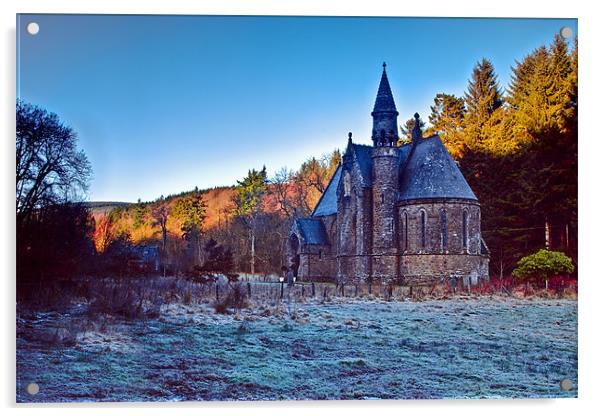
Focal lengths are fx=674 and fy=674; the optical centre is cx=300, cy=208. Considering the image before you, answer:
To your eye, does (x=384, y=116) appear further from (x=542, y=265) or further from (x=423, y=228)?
(x=542, y=265)

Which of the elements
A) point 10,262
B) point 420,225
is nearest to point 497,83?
Result: point 420,225

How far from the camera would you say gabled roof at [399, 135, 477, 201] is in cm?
992

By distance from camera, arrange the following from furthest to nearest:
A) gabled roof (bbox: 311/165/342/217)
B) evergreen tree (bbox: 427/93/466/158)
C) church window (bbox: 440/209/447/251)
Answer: church window (bbox: 440/209/447/251)
gabled roof (bbox: 311/165/342/217)
evergreen tree (bbox: 427/93/466/158)

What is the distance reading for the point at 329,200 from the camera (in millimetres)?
10211

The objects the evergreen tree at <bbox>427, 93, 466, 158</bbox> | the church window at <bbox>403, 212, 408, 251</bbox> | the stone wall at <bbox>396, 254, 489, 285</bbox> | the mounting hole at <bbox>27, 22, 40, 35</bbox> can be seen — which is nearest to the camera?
the mounting hole at <bbox>27, 22, 40, 35</bbox>

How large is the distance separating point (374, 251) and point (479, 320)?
7.02 feet

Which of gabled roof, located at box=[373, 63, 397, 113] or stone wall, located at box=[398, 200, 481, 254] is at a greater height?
gabled roof, located at box=[373, 63, 397, 113]

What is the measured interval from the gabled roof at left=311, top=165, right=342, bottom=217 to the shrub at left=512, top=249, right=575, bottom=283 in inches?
109

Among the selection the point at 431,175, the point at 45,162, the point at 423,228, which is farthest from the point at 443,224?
the point at 45,162

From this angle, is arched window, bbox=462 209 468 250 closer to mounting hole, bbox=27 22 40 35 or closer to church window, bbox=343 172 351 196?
church window, bbox=343 172 351 196

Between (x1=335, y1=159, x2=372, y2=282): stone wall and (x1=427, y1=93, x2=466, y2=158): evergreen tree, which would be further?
(x1=335, y1=159, x2=372, y2=282): stone wall

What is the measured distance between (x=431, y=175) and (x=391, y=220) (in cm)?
96

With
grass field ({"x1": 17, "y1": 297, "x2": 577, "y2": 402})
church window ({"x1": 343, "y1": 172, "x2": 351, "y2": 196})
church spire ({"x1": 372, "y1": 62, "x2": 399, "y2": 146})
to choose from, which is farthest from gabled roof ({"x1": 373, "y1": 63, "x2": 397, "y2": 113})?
grass field ({"x1": 17, "y1": 297, "x2": 577, "y2": 402})

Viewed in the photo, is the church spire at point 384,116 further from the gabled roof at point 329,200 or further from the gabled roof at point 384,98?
the gabled roof at point 329,200
